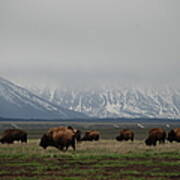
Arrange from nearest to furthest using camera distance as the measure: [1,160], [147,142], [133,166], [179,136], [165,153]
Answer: [133,166] < [1,160] < [165,153] < [147,142] < [179,136]

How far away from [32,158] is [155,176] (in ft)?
39.6

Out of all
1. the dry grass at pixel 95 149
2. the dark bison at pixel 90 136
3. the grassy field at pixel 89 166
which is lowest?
the grassy field at pixel 89 166

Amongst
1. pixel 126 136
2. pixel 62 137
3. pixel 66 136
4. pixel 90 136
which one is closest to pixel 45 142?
pixel 62 137

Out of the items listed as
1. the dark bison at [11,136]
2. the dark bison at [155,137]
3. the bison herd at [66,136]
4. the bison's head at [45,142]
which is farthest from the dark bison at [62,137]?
the dark bison at [155,137]

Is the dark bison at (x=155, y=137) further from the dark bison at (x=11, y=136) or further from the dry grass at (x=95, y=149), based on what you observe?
the dark bison at (x=11, y=136)

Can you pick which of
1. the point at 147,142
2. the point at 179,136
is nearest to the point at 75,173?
the point at 147,142

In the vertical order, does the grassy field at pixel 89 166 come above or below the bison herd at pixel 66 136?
below

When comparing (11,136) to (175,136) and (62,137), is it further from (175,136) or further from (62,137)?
(175,136)

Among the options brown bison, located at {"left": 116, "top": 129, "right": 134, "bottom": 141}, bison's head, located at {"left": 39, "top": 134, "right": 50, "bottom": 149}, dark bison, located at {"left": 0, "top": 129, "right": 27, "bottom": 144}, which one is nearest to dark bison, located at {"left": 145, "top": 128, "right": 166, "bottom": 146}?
bison's head, located at {"left": 39, "top": 134, "right": 50, "bottom": 149}

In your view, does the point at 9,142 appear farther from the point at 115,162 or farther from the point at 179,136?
the point at 115,162

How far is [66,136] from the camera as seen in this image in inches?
1640

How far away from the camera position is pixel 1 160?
110ft

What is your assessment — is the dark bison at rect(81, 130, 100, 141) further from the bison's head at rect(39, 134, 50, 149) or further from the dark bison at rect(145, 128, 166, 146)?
the bison's head at rect(39, 134, 50, 149)

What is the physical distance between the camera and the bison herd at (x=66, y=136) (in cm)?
4175
